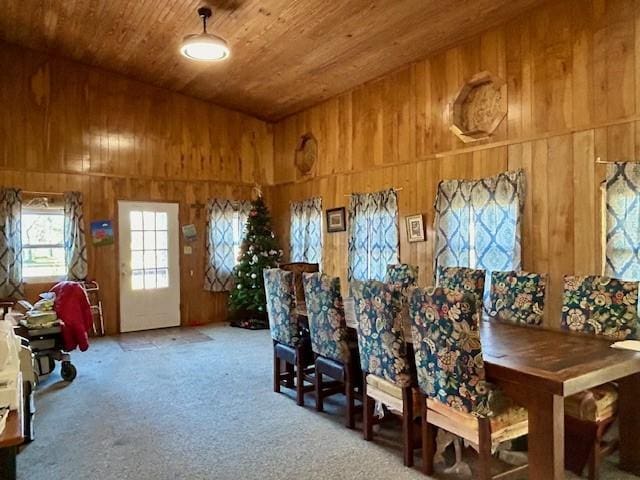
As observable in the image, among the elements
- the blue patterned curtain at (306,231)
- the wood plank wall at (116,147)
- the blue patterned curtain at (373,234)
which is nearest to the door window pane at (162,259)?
the wood plank wall at (116,147)

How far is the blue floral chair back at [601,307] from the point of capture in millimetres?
2779

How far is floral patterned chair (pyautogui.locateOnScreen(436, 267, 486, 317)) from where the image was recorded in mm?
3717

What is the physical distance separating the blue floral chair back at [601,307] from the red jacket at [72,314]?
421cm

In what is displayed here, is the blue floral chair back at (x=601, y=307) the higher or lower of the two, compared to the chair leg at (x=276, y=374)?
higher

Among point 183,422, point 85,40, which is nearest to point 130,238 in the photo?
point 85,40

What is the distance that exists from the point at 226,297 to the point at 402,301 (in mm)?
5443

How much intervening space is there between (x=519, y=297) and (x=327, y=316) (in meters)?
1.41

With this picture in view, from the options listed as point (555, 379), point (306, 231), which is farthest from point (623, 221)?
point (306, 231)

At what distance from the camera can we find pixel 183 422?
3479 millimetres

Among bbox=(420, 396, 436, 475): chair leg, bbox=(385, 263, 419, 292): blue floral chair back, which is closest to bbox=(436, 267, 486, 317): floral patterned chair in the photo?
bbox=(385, 263, 419, 292): blue floral chair back

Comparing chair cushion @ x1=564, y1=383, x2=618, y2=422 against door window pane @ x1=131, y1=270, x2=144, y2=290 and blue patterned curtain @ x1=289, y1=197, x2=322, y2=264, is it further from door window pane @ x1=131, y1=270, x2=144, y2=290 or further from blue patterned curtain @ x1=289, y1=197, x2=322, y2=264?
door window pane @ x1=131, y1=270, x2=144, y2=290

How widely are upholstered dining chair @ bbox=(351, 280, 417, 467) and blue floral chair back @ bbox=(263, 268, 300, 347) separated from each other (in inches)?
35.1

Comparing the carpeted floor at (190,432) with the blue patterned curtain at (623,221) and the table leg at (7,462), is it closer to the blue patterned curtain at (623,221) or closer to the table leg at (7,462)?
the table leg at (7,462)

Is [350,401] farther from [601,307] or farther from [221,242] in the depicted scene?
[221,242]
